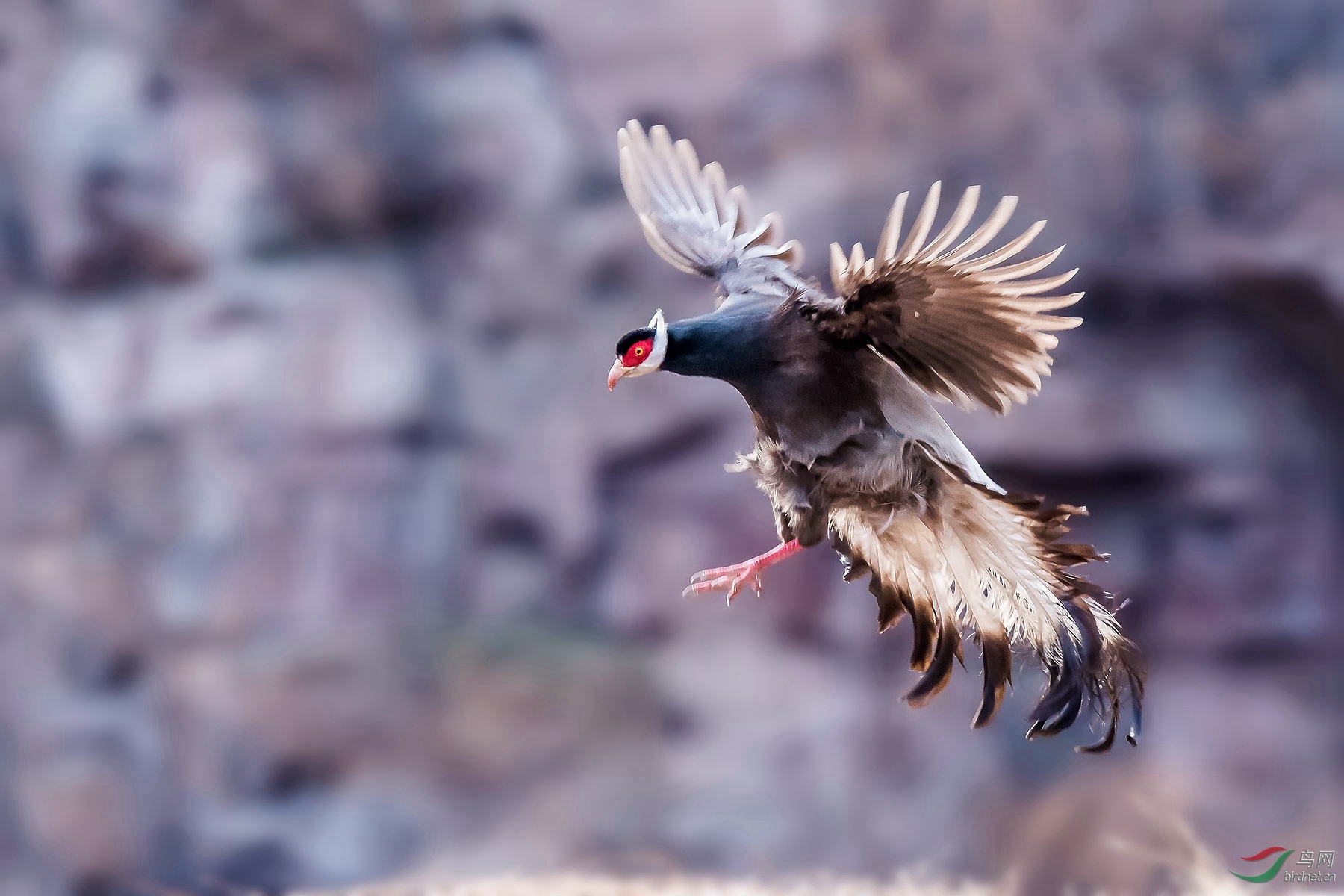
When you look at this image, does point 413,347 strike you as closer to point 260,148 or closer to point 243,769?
point 260,148

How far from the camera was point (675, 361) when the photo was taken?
3.93 feet

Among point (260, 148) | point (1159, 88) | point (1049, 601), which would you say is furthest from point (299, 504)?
point (1159, 88)

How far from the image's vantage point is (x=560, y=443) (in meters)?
2.67

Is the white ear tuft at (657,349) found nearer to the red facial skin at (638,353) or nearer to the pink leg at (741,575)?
the red facial skin at (638,353)

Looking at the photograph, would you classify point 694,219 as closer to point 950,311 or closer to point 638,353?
point 638,353

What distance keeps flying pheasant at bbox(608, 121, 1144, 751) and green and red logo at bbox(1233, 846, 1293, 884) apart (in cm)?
134

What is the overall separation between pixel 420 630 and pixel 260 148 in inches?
51.6

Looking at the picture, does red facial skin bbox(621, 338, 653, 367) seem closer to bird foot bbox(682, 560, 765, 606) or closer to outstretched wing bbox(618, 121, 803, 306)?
outstretched wing bbox(618, 121, 803, 306)

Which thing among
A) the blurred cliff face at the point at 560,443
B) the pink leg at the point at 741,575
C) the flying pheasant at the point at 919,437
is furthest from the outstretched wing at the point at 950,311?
the blurred cliff face at the point at 560,443

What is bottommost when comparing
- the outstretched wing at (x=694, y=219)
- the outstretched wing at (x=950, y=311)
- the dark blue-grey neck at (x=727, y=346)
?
the outstretched wing at (x=950, y=311)

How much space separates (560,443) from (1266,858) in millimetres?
1902

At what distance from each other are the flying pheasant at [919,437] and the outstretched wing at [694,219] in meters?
0.01

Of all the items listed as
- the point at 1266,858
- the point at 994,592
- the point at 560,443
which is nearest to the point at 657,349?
the point at 994,592

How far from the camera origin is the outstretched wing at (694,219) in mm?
1372
